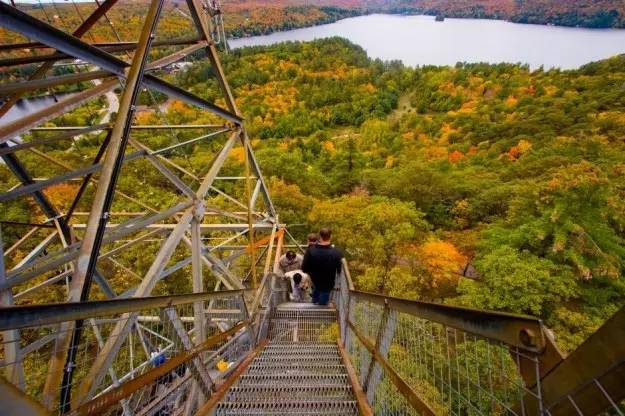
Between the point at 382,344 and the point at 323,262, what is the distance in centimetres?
306

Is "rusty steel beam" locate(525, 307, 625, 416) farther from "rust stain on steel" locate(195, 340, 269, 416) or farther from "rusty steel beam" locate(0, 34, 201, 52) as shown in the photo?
"rusty steel beam" locate(0, 34, 201, 52)

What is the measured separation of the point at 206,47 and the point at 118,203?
1853 cm

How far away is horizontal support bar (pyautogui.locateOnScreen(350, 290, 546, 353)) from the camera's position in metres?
1.11

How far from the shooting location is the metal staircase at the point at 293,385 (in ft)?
10.4

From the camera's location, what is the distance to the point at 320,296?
6703 mm

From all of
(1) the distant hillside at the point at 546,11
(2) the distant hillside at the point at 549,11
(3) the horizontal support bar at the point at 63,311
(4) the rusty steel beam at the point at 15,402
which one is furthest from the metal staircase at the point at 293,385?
(2) the distant hillside at the point at 549,11

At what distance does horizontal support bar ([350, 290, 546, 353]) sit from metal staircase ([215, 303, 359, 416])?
1.91 meters

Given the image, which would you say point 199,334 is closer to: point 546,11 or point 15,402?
point 15,402

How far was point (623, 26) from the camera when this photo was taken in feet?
365

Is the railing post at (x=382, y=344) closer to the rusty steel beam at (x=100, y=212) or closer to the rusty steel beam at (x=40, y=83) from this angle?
the rusty steel beam at (x=100, y=212)

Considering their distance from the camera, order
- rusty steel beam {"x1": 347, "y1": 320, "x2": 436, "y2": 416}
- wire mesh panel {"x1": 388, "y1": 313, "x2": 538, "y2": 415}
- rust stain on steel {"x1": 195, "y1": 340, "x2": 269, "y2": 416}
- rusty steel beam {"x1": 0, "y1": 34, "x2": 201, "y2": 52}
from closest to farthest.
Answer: wire mesh panel {"x1": 388, "y1": 313, "x2": 538, "y2": 415}, rusty steel beam {"x1": 347, "y1": 320, "x2": 436, "y2": 416}, rust stain on steel {"x1": 195, "y1": 340, "x2": 269, "y2": 416}, rusty steel beam {"x1": 0, "y1": 34, "x2": 201, "y2": 52}

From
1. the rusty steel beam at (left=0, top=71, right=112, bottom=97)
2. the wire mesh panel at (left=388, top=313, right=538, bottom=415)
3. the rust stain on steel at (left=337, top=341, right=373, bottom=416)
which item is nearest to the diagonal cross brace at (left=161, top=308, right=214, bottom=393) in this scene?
the rust stain on steel at (left=337, top=341, right=373, bottom=416)

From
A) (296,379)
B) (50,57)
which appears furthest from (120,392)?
(50,57)

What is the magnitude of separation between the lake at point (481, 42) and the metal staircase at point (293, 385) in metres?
98.8
